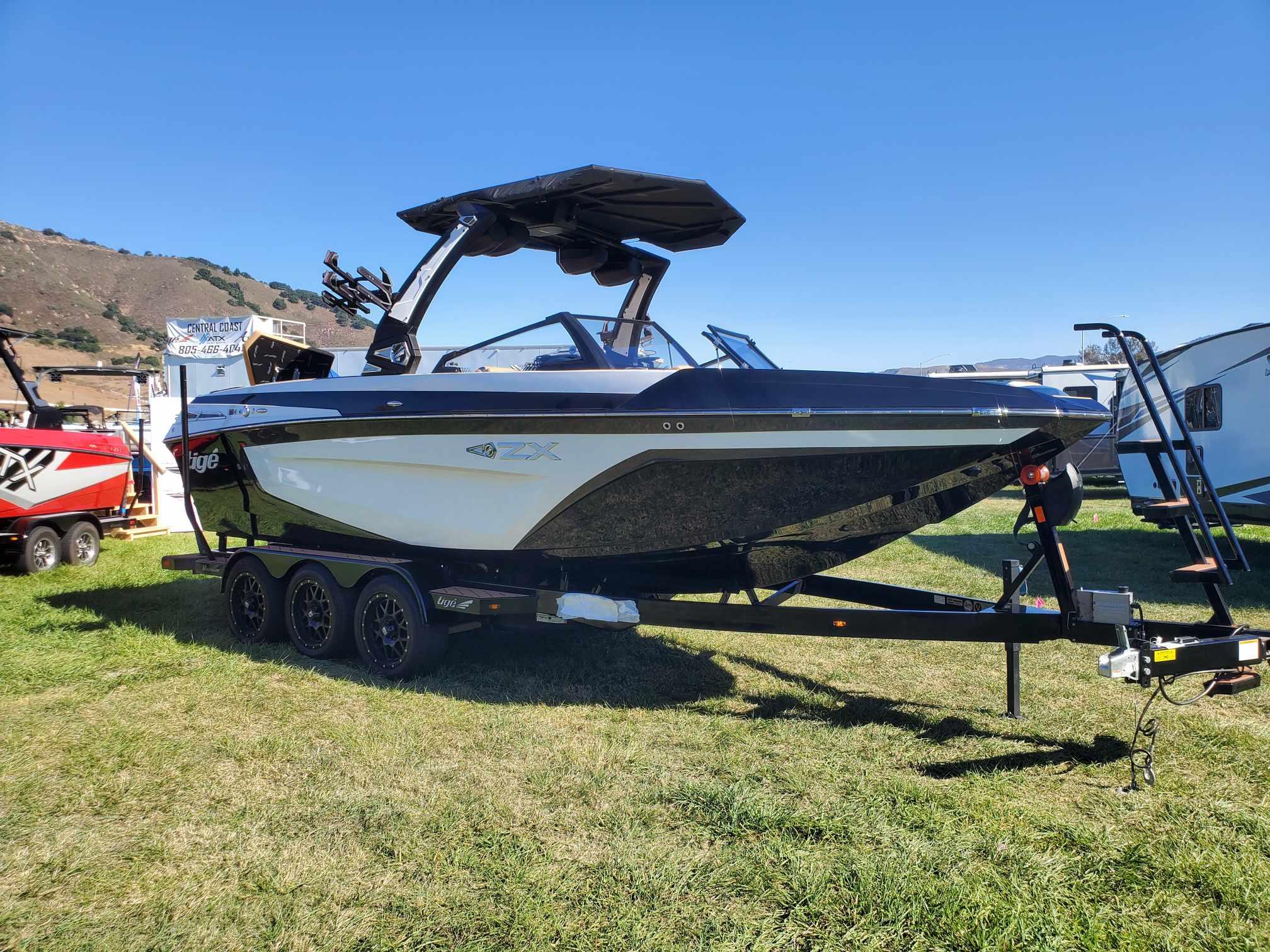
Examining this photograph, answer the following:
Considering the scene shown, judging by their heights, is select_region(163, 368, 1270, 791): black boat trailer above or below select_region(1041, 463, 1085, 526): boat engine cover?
below

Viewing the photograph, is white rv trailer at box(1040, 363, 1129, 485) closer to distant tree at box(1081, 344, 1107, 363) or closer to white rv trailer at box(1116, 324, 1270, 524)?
white rv trailer at box(1116, 324, 1270, 524)

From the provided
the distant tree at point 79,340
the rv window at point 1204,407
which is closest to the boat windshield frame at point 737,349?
the rv window at point 1204,407

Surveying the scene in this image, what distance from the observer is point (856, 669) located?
15.9 ft

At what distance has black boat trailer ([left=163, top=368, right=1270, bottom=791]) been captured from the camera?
3271 mm

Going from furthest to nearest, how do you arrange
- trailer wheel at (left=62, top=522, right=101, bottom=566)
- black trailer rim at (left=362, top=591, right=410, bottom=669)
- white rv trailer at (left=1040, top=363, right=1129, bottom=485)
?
white rv trailer at (left=1040, top=363, right=1129, bottom=485) < trailer wheel at (left=62, top=522, right=101, bottom=566) < black trailer rim at (left=362, top=591, right=410, bottom=669)

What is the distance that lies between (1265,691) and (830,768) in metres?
2.69

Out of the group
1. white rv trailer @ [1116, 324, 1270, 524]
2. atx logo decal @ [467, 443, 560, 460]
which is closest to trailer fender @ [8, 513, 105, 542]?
atx logo decal @ [467, 443, 560, 460]

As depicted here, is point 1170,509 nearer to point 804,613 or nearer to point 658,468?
point 804,613

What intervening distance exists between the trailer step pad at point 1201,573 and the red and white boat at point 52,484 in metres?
9.79

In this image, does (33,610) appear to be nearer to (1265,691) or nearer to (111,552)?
(111,552)

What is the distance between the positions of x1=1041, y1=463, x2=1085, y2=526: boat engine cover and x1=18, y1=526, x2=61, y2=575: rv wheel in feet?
31.4

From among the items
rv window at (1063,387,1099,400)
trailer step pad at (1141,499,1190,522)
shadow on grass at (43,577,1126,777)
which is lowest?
shadow on grass at (43,577,1126,777)

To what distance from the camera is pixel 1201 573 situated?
327cm

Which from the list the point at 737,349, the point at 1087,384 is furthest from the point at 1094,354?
the point at 737,349
